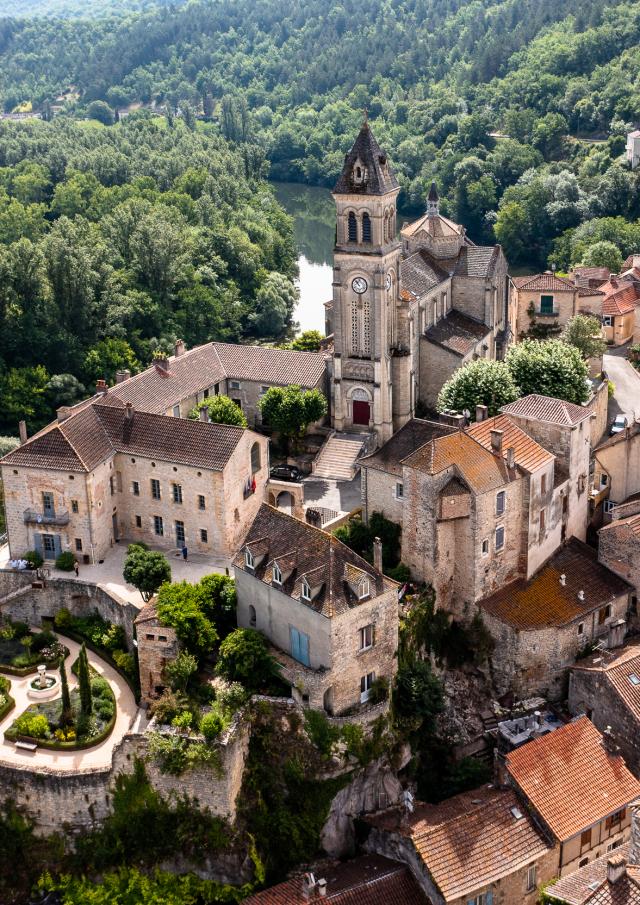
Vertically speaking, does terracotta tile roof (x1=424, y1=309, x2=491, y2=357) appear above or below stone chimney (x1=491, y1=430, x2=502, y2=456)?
below

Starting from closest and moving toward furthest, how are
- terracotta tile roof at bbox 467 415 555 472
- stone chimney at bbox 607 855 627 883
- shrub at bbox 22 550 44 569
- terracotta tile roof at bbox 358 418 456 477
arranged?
1. stone chimney at bbox 607 855 627 883
2. terracotta tile roof at bbox 467 415 555 472
3. terracotta tile roof at bbox 358 418 456 477
4. shrub at bbox 22 550 44 569

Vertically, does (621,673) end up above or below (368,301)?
below

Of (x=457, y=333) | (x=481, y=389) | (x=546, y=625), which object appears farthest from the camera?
(x=457, y=333)

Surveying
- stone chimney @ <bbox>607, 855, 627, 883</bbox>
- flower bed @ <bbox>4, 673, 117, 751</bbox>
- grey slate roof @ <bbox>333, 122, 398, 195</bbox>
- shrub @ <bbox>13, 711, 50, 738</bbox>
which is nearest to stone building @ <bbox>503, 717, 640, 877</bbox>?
stone chimney @ <bbox>607, 855, 627, 883</bbox>

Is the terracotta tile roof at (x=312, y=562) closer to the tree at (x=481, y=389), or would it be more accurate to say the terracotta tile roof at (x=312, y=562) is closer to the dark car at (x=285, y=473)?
the dark car at (x=285, y=473)

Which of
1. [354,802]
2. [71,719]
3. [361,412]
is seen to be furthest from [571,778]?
[361,412]

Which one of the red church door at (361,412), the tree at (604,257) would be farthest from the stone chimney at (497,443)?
the tree at (604,257)

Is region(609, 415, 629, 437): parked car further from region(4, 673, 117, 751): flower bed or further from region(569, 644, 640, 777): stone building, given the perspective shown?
region(4, 673, 117, 751): flower bed

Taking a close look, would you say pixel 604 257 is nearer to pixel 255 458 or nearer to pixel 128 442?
pixel 255 458
